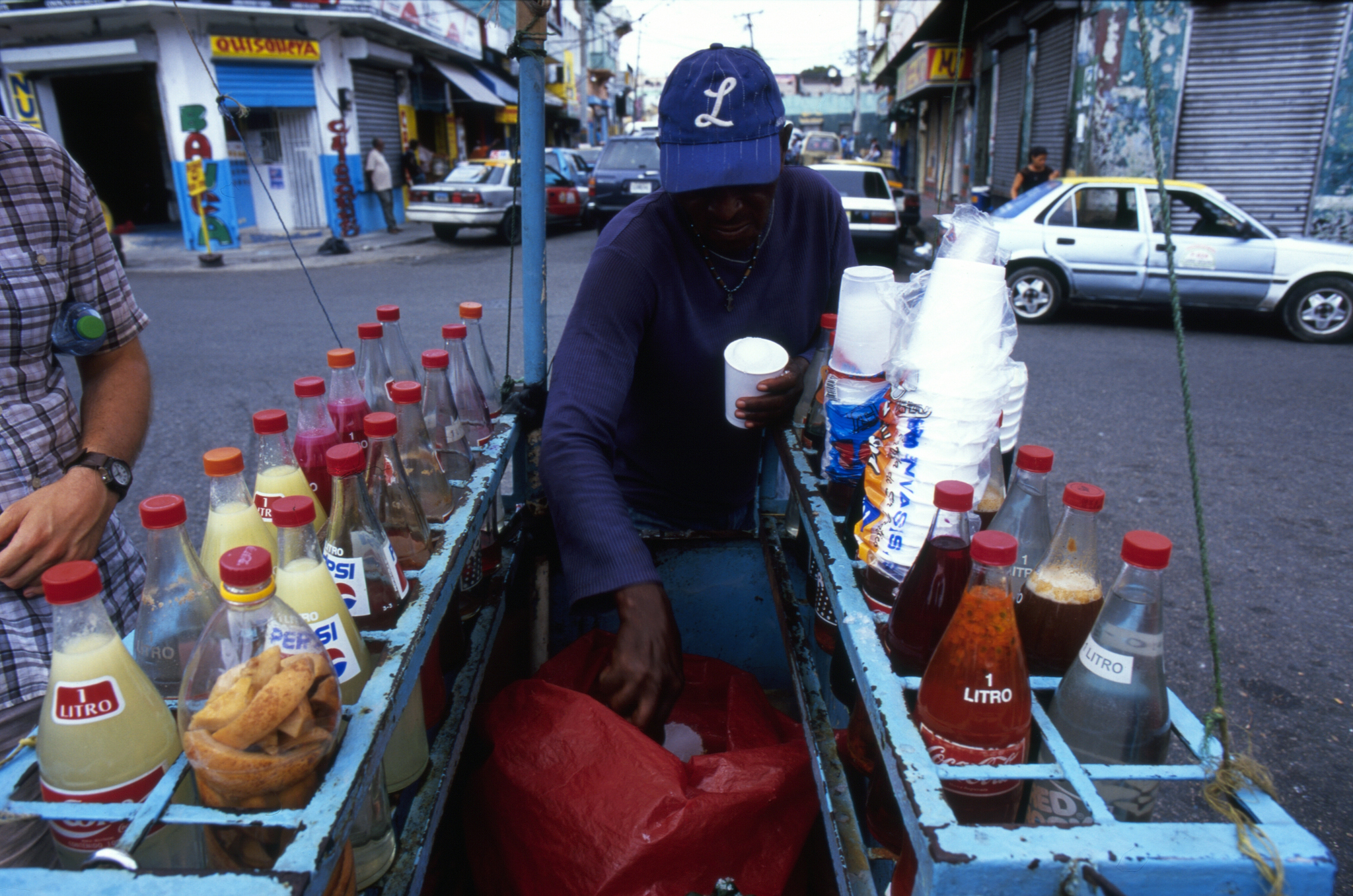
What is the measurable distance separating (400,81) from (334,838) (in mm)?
20249

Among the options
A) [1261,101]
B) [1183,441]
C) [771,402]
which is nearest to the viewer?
[771,402]

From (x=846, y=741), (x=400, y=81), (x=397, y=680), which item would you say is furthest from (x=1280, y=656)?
(x=400, y=81)

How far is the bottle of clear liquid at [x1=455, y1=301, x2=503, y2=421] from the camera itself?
2064 mm

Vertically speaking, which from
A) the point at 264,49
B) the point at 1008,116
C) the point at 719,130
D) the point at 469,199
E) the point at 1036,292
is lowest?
the point at 1036,292

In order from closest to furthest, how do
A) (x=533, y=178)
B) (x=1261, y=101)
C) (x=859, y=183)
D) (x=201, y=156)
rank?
(x=533, y=178) → (x=1261, y=101) → (x=859, y=183) → (x=201, y=156)

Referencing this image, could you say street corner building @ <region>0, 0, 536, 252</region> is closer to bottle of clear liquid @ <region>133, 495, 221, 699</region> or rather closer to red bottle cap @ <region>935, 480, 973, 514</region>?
bottle of clear liquid @ <region>133, 495, 221, 699</region>

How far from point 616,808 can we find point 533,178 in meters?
1.57

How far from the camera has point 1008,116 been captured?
49.8ft

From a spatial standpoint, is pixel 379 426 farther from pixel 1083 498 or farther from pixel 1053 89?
pixel 1053 89

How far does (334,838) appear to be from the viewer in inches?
31.4

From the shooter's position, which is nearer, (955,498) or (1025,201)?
(955,498)

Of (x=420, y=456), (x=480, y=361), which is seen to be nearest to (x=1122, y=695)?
(x=420, y=456)

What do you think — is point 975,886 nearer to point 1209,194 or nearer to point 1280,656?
point 1280,656

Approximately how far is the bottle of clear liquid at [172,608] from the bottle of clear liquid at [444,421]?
2.02 feet
